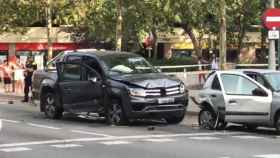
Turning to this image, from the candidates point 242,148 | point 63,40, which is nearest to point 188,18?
point 63,40

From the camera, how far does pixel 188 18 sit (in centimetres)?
4506

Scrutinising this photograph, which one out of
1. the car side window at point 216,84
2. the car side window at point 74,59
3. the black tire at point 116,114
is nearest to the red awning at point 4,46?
the car side window at point 74,59

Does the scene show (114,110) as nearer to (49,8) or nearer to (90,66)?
(90,66)

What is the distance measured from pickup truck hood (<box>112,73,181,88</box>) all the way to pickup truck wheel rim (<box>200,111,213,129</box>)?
104 centimetres

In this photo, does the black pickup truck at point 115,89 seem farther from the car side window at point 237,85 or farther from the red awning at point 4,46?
the red awning at point 4,46

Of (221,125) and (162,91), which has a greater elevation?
(162,91)

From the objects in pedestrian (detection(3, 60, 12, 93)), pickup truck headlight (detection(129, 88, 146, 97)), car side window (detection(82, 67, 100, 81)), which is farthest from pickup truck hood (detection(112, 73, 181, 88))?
pedestrian (detection(3, 60, 12, 93))

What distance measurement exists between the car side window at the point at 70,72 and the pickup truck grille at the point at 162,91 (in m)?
2.50

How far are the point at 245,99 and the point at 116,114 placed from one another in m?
3.28

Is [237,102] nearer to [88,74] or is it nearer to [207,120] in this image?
[207,120]

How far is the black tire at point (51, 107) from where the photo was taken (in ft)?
66.9

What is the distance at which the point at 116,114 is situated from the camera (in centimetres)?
1802

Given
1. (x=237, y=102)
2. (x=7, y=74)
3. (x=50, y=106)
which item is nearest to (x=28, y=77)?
(x=7, y=74)

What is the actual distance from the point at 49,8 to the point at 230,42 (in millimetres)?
19078
